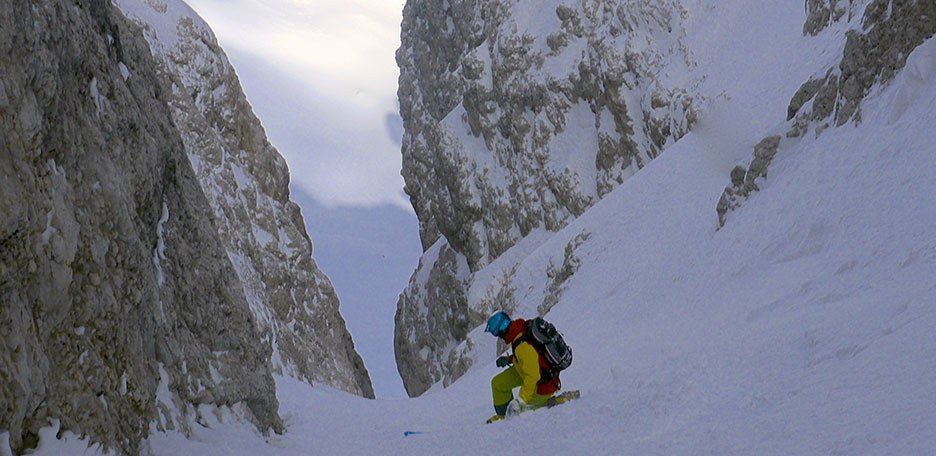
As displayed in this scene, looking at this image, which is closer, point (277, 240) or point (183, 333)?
point (183, 333)

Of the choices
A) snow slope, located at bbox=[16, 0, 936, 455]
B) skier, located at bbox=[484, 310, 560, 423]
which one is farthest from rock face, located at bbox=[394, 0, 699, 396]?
skier, located at bbox=[484, 310, 560, 423]

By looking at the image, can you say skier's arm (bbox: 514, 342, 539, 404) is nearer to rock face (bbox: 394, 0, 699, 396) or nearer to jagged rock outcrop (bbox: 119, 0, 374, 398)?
rock face (bbox: 394, 0, 699, 396)

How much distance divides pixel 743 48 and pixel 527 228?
1859 cm

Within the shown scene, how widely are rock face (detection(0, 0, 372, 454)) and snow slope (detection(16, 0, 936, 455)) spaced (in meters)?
0.63

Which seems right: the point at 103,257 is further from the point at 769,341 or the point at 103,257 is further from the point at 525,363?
the point at 769,341

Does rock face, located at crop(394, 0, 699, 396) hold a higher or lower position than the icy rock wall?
higher

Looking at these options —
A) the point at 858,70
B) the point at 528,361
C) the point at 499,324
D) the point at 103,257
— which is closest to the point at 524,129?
the point at 858,70

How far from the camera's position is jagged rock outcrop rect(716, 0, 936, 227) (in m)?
9.95

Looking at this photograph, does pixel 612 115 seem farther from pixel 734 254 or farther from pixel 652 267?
pixel 734 254

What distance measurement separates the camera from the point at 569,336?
17875 millimetres

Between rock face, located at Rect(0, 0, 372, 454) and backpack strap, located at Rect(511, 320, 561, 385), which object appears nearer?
rock face, located at Rect(0, 0, 372, 454)

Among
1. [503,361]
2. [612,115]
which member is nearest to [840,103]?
[503,361]

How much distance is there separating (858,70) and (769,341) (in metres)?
6.28

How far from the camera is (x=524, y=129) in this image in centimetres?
4903
